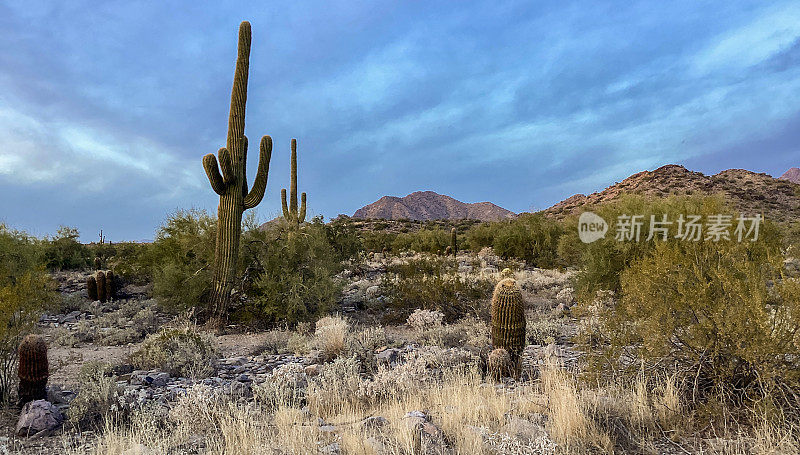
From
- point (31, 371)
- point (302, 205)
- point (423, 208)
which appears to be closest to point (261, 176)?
point (31, 371)

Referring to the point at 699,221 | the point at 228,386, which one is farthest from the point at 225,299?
the point at 699,221

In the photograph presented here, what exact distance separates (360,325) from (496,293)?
4126 mm

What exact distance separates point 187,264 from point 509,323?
9315 millimetres

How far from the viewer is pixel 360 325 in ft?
34.1

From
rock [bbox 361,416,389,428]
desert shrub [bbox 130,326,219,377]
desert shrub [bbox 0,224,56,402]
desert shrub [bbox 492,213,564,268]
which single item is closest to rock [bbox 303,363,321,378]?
desert shrub [bbox 130,326,219,377]

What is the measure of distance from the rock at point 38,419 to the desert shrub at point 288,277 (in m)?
5.24

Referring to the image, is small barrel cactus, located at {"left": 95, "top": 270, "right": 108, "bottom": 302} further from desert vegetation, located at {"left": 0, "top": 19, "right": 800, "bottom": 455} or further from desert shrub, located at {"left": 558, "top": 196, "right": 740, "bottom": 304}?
desert shrub, located at {"left": 558, "top": 196, "right": 740, "bottom": 304}

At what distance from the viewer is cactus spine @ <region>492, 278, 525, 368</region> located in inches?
268

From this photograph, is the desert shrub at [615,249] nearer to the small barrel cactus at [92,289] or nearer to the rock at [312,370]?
the rock at [312,370]

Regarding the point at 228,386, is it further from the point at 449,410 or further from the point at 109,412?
the point at 449,410

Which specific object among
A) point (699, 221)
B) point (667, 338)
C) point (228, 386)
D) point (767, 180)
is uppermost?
point (767, 180)

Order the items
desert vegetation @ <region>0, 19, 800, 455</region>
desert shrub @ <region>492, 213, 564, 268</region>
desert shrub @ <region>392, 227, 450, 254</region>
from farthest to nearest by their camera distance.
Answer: desert shrub @ <region>392, 227, 450, 254</region> < desert shrub @ <region>492, 213, 564, 268</region> < desert vegetation @ <region>0, 19, 800, 455</region>

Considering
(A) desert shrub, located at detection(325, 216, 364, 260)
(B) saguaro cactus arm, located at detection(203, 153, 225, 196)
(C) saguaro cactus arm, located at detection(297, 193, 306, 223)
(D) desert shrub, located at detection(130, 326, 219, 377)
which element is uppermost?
(C) saguaro cactus arm, located at detection(297, 193, 306, 223)

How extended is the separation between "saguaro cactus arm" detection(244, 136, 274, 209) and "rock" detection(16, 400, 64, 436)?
665cm
